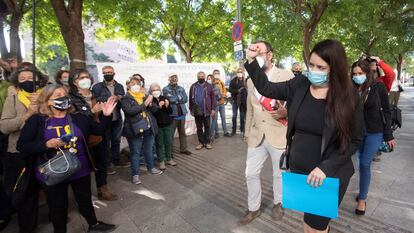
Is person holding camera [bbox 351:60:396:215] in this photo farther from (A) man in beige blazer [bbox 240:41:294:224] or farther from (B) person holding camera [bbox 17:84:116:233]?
(B) person holding camera [bbox 17:84:116:233]

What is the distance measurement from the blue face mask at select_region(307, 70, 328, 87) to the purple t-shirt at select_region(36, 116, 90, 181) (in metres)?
2.44

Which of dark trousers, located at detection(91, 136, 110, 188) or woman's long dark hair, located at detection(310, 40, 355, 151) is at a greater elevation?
woman's long dark hair, located at detection(310, 40, 355, 151)

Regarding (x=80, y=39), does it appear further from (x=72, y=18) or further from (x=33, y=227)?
(x=33, y=227)

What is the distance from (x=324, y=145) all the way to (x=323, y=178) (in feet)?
0.74

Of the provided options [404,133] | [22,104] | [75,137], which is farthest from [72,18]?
[404,133]

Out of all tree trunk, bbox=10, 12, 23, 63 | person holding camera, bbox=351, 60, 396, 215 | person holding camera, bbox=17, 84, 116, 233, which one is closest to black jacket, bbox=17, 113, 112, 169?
person holding camera, bbox=17, 84, 116, 233

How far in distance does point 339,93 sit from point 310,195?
2.47ft

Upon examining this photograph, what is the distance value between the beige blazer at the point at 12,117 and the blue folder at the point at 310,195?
3079 mm

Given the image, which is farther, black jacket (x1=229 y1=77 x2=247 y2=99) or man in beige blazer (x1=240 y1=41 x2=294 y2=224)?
black jacket (x1=229 y1=77 x2=247 y2=99)

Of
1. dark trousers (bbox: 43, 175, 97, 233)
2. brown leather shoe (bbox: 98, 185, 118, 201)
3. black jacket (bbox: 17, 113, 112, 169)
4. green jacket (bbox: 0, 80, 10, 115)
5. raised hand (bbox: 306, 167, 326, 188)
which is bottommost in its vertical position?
brown leather shoe (bbox: 98, 185, 118, 201)

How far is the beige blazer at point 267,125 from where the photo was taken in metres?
3.27

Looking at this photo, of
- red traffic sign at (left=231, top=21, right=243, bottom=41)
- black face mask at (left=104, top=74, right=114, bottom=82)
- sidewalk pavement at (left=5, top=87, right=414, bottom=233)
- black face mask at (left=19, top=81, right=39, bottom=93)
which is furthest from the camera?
red traffic sign at (left=231, top=21, right=243, bottom=41)

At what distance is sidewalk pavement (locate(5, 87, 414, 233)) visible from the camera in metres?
3.34

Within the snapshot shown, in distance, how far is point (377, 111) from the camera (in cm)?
332
